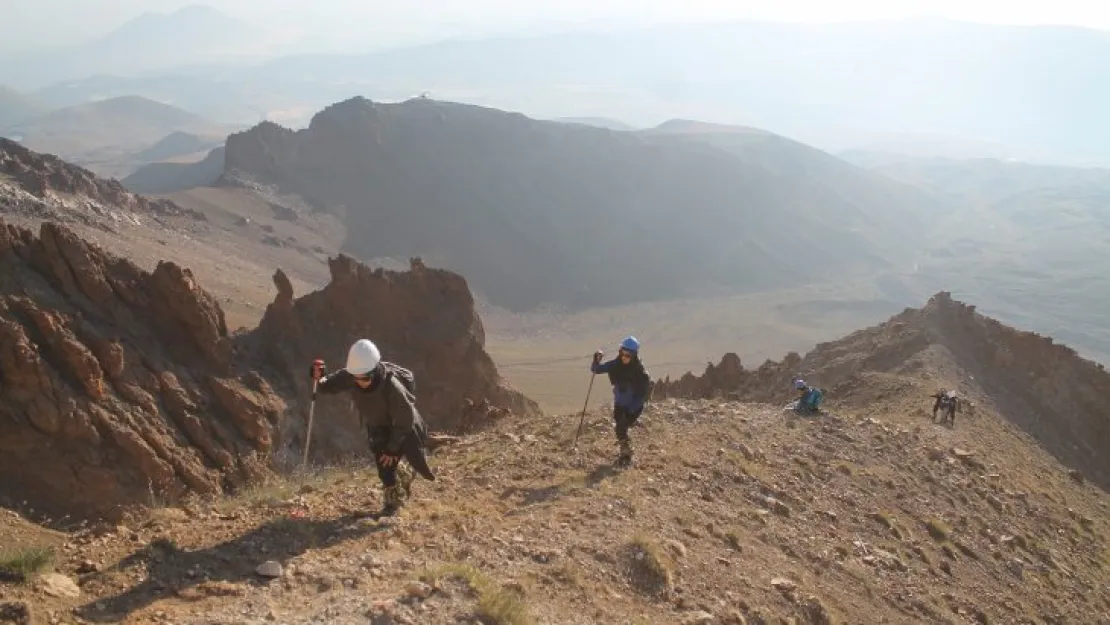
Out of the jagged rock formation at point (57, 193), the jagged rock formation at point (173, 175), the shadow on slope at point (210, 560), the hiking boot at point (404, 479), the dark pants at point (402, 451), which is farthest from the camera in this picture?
the jagged rock formation at point (173, 175)

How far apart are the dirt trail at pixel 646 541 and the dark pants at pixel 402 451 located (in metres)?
0.52

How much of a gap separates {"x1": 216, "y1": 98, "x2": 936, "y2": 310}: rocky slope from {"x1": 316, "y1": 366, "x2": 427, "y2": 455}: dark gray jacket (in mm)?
113029

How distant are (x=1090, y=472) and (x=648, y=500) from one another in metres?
21.3

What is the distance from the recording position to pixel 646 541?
891cm

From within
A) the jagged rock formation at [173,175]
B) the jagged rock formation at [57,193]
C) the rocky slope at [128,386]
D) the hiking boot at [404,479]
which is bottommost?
the rocky slope at [128,386]

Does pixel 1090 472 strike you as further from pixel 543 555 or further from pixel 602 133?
pixel 602 133

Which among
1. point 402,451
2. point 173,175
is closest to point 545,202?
point 173,175

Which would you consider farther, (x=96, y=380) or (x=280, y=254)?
(x=280, y=254)

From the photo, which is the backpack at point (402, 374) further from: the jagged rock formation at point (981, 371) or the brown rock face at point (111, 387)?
the jagged rock formation at point (981, 371)

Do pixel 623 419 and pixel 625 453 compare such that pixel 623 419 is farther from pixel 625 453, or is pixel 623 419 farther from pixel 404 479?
pixel 404 479

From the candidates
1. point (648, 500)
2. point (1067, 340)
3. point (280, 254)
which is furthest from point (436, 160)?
point (648, 500)

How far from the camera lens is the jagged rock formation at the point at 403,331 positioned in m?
31.8

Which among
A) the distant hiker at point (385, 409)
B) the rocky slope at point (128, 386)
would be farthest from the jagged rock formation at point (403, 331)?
the distant hiker at point (385, 409)

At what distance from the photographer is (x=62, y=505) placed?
17.6 m
